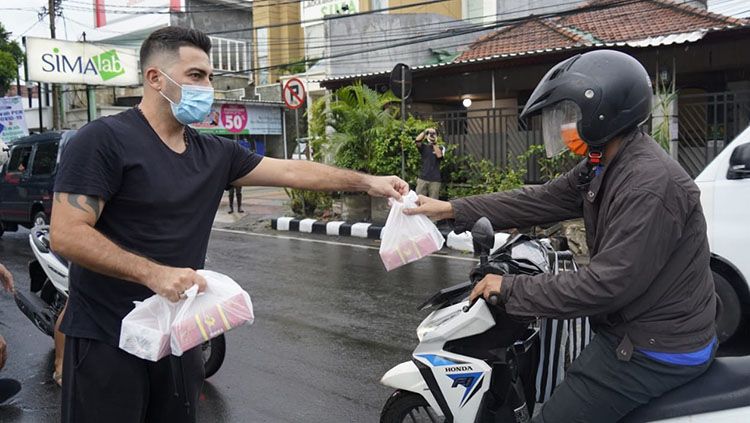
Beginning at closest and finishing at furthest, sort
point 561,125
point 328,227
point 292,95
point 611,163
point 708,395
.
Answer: point 708,395
point 611,163
point 561,125
point 328,227
point 292,95

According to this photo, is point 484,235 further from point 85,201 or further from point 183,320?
point 85,201

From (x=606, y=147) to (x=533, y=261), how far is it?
53cm

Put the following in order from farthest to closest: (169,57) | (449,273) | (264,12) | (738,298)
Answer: (264,12), (449,273), (738,298), (169,57)

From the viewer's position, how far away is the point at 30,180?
10953 millimetres

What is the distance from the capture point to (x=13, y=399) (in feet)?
13.7

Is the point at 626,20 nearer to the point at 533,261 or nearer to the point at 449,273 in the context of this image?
the point at 449,273

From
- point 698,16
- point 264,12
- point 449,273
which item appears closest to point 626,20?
point 698,16

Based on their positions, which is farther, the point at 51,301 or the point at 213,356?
the point at 51,301

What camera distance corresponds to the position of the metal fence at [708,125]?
→ 352 inches

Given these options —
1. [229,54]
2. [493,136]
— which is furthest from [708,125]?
[229,54]

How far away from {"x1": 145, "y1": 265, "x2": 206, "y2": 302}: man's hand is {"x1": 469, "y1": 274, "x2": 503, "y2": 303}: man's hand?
2.99 ft

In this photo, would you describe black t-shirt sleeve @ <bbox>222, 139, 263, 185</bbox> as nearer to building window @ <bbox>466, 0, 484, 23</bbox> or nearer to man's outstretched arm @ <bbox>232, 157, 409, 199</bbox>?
man's outstretched arm @ <bbox>232, 157, 409, 199</bbox>

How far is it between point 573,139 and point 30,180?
1099 centimetres

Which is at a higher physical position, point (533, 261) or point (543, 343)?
point (533, 261)
